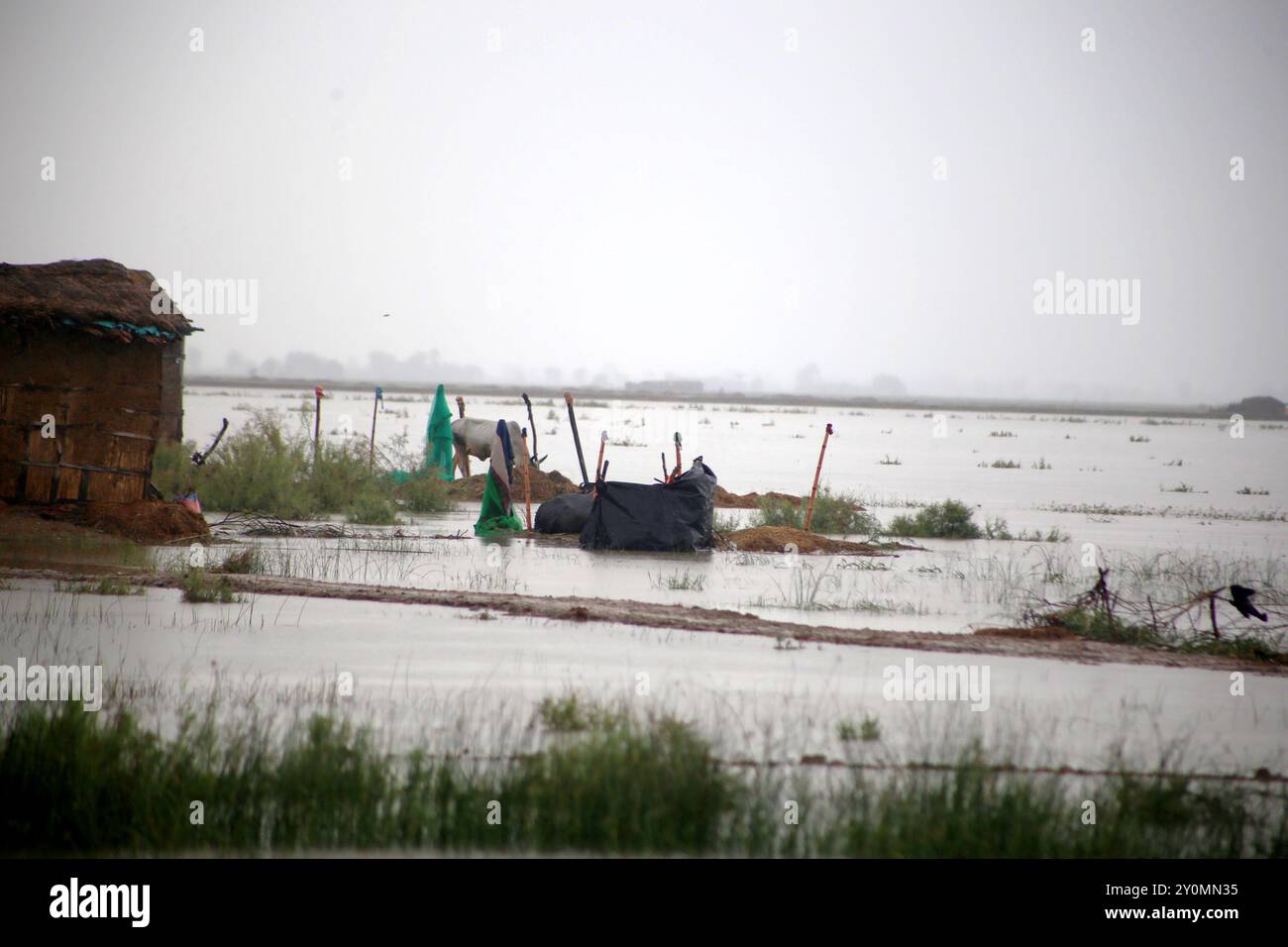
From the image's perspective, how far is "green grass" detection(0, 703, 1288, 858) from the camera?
5.11m

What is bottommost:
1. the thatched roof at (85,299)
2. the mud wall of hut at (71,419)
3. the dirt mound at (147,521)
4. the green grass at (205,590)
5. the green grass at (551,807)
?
the green grass at (551,807)

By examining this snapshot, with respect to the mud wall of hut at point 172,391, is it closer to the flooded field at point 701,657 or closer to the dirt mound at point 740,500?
the flooded field at point 701,657

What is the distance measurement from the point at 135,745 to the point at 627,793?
7.59 ft

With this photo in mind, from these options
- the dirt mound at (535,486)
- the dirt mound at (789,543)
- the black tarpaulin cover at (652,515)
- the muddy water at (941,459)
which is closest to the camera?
the black tarpaulin cover at (652,515)

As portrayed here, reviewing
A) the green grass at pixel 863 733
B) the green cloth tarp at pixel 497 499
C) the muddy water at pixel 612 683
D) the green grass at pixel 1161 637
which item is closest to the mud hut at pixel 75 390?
the green cloth tarp at pixel 497 499

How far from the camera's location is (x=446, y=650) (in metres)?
9.10

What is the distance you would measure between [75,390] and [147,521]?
211 cm

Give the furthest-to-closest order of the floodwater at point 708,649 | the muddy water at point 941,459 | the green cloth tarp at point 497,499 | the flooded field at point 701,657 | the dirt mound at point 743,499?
the muddy water at point 941,459 → the dirt mound at point 743,499 → the green cloth tarp at point 497,499 → the floodwater at point 708,649 → the flooded field at point 701,657

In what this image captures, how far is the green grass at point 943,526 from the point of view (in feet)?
60.3

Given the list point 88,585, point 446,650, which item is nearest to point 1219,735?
point 446,650

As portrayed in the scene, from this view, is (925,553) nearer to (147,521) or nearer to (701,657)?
(701,657)

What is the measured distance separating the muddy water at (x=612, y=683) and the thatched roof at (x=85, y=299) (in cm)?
523

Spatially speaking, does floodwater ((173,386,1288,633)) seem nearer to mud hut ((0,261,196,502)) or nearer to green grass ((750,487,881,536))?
green grass ((750,487,881,536))

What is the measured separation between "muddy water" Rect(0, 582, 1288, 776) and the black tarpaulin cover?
5.02 m
